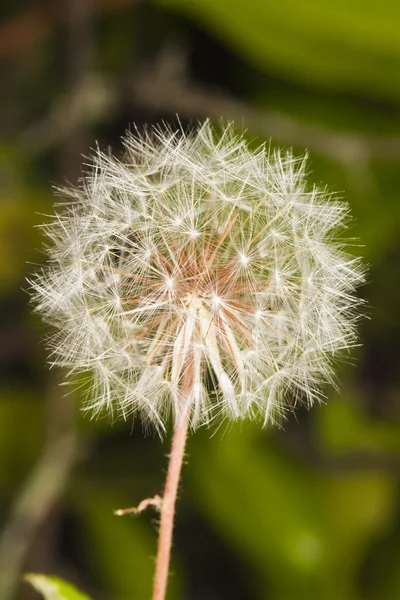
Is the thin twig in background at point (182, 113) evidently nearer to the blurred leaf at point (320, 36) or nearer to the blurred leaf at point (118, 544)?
the blurred leaf at point (320, 36)

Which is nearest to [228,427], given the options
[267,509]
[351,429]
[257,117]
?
[267,509]

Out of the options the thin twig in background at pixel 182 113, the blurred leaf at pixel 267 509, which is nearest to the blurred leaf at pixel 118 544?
the blurred leaf at pixel 267 509

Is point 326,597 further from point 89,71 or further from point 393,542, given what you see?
point 89,71

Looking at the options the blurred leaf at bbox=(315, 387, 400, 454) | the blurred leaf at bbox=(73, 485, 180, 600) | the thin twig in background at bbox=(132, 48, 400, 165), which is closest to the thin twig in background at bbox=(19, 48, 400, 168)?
the thin twig in background at bbox=(132, 48, 400, 165)

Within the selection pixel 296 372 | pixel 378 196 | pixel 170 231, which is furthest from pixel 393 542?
pixel 170 231

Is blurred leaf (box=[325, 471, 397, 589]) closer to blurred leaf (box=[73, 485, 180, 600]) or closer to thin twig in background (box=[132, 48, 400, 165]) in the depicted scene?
blurred leaf (box=[73, 485, 180, 600])

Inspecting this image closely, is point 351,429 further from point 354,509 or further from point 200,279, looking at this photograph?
point 200,279

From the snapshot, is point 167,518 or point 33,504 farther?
point 33,504
